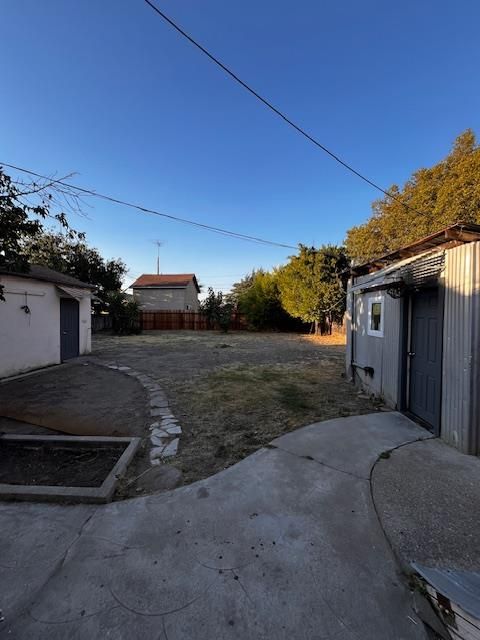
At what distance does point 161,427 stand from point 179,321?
19607 mm

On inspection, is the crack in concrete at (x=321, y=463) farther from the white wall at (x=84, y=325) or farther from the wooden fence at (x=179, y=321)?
the wooden fence at (x=179, y=321)

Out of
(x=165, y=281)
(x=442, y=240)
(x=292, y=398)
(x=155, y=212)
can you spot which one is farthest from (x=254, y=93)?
(x=165, y=281)

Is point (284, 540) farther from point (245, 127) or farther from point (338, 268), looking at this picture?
point (338, 268)

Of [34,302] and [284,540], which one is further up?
[34,302]

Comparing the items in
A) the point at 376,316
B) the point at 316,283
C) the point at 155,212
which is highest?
the point at 155,212

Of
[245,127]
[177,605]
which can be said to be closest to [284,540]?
[177,605]

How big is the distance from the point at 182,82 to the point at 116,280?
60.1 ft

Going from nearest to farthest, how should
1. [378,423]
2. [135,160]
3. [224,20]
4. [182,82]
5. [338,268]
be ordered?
[378,423], [224,20], [182,82], [135,160], [338,268]

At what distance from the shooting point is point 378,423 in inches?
156

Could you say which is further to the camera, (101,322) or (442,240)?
(101,322)

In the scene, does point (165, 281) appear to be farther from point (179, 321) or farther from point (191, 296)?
point (179, 321)

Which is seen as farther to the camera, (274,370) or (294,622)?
(274,370)

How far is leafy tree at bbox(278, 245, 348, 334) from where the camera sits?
16.6 metres

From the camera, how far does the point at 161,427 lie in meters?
3.99
